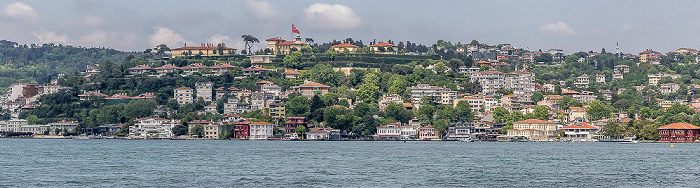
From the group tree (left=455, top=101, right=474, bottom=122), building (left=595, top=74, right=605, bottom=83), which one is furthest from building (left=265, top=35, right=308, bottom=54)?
building (left=595, top=74, right=605, bottom=83)

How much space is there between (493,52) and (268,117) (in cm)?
7381

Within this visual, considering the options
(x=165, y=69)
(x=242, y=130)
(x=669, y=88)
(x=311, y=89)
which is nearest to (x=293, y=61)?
(x=311, y=89)

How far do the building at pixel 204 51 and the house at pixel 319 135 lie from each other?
1612 inches

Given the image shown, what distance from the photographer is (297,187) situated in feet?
120

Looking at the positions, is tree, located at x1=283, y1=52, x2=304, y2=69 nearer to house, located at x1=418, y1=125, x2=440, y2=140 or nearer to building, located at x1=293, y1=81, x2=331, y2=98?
building, located at x1=293, y1=81, x2=331, y2=98

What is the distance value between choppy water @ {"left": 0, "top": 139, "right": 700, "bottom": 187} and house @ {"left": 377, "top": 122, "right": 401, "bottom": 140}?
101ft

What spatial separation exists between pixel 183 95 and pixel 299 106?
1836 cm

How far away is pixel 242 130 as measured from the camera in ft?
313

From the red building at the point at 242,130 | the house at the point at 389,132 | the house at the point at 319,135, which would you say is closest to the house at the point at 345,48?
the red building at the point at 242,130

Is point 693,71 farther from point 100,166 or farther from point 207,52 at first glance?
point 100,166

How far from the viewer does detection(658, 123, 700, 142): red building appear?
87.6m

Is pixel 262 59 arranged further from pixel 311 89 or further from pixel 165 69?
pixel 311 89

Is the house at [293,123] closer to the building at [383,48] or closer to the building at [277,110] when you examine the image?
the building at [277,110]

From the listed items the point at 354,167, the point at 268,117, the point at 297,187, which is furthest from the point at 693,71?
the point at 297,187
